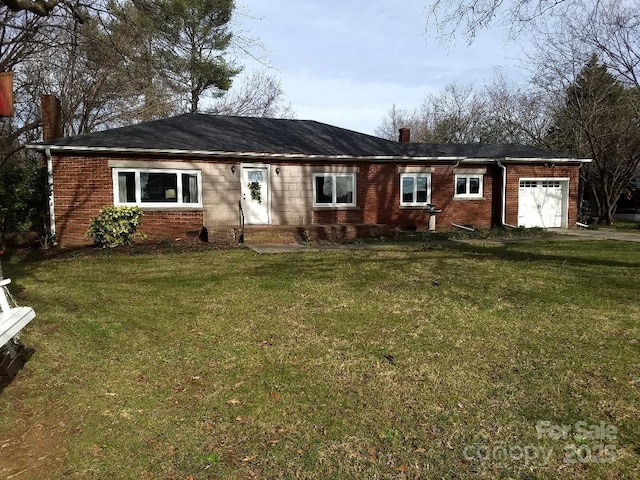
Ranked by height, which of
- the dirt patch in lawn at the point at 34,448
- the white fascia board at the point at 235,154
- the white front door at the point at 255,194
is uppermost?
the white fascia board at the point at 235,154

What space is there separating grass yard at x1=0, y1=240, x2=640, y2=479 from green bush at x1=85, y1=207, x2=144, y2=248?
472 cm

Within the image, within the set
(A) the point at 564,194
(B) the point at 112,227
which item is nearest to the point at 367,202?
(B) the point at 112,227

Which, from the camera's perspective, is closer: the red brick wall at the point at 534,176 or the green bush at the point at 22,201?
the green bush at the point at 22,201

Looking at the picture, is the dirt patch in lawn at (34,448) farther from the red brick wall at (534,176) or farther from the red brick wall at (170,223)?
the red brick wall at (534,176)

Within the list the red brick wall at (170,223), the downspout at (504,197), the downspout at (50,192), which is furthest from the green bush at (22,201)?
the downspout at (504,197)

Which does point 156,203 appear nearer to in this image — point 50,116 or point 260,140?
point 260,140

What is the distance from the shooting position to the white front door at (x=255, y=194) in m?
15.2

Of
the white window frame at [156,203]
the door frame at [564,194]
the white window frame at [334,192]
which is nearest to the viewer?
the white window frame at [156,203]

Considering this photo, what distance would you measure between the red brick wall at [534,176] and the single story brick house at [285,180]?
0.04 m

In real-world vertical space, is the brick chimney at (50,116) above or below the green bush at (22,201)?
above

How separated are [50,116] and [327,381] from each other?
49.1 ft

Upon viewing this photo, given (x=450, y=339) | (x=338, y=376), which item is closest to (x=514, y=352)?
(x=450, y=339)

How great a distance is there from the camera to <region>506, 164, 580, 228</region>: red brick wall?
19000 mm

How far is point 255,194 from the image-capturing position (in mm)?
15391
